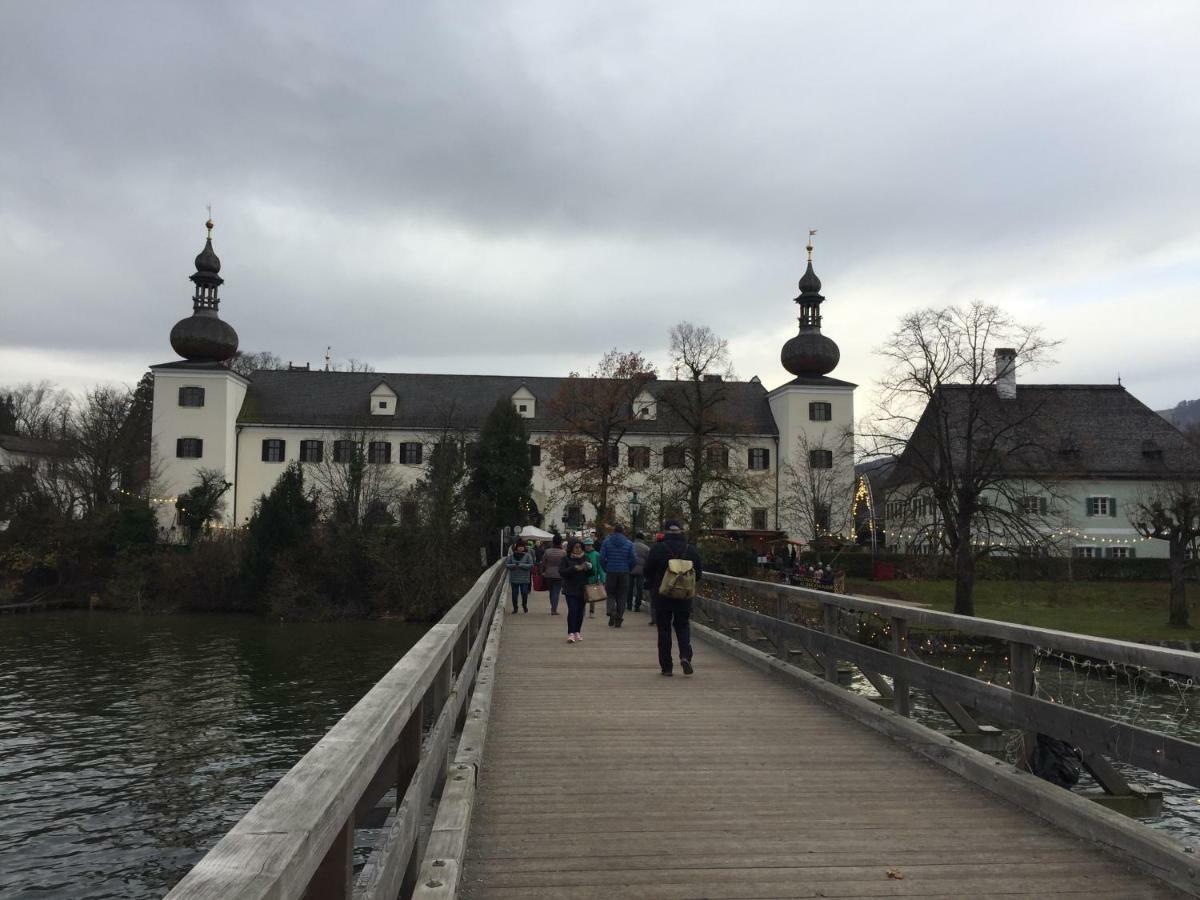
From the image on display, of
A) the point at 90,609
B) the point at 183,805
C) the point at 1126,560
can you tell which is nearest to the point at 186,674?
the point at 183,805

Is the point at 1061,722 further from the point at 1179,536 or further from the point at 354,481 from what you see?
the point at 354,481

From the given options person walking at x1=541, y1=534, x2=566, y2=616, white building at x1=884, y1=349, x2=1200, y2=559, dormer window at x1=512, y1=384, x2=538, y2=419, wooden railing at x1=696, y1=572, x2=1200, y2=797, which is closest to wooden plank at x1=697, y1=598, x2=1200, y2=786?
wooden railing at x1=696, y1=572, x2=1200, y2=797

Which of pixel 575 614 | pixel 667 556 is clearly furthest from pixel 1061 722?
pixel 575 614

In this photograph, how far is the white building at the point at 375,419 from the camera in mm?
61875

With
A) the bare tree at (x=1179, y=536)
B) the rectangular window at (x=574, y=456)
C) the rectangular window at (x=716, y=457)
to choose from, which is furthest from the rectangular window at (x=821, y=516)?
the bare tree at (x=1179, y=536)

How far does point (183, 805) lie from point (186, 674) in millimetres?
15198

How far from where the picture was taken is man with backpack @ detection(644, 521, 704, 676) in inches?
410

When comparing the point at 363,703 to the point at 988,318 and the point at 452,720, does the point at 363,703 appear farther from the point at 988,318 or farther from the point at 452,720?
the point at 988,318

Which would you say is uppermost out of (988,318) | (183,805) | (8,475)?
(988,318)

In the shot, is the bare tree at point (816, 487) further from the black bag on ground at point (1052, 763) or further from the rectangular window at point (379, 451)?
the black bag on ground at point (1052, 763)

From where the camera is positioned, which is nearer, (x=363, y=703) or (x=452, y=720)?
(x=363, y=703)

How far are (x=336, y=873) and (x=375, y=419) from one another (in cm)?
6438

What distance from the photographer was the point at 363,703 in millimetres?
3498

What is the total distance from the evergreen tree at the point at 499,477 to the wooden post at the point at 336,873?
5204 cm
